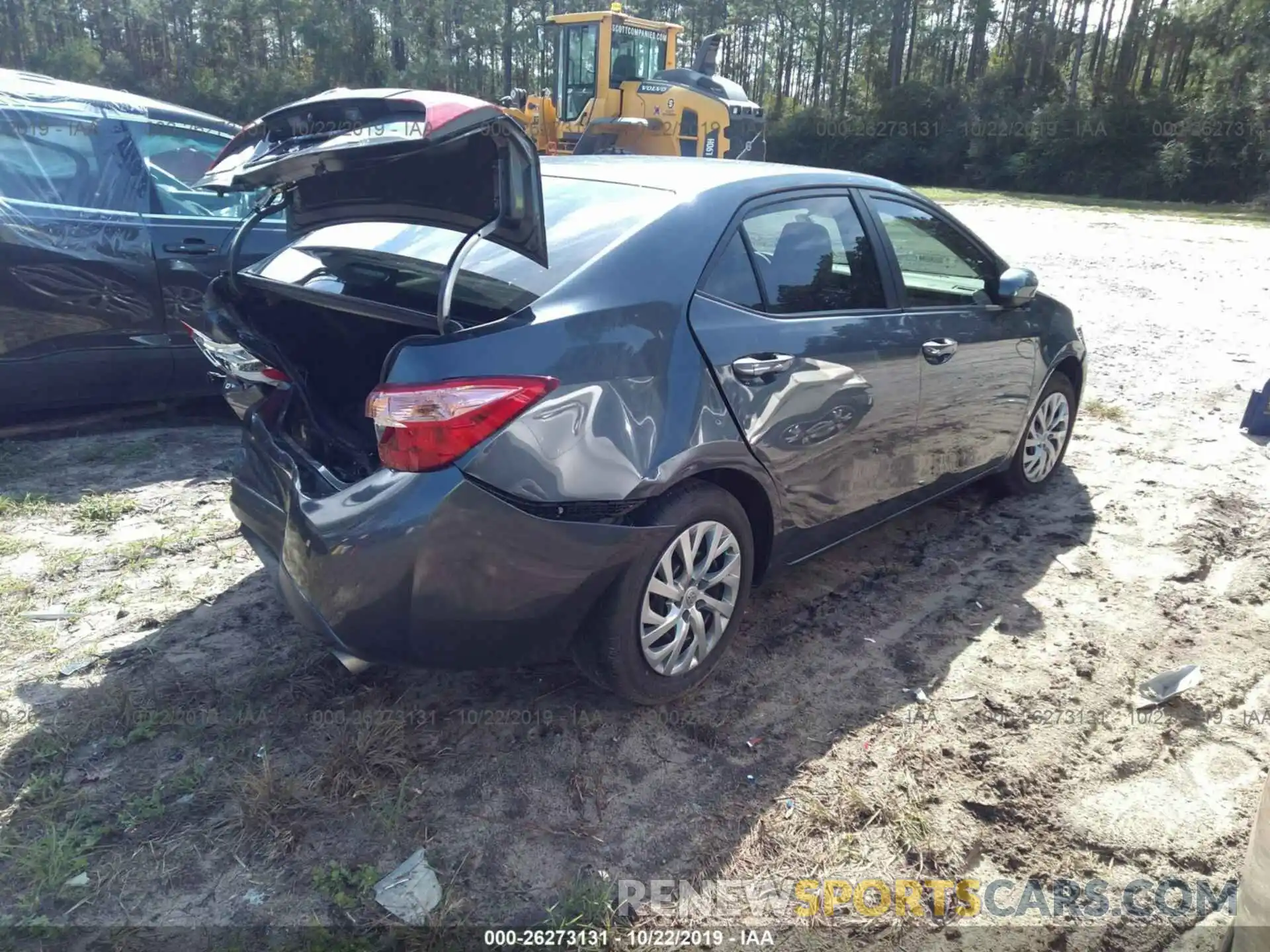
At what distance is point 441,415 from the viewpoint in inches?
94.3

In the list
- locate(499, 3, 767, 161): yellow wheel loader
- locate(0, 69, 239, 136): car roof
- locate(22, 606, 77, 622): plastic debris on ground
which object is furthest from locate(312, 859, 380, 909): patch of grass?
locate(499, 3, 767, 161): yellow wheel loader

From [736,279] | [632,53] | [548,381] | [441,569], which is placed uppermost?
[632,53]

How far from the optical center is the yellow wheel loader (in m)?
15.1

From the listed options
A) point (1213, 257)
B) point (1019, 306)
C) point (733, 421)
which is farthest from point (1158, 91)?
point (733, 421)

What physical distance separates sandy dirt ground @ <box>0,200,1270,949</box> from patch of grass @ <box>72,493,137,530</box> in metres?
0.02

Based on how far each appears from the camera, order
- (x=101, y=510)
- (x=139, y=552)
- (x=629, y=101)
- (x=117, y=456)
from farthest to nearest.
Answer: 1. (x=629, y=101)
2. (x=117, y=456)
3. (x=101, y=510)
4. (x=139, y=552)

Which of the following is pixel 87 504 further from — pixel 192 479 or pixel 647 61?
pixel 647 61

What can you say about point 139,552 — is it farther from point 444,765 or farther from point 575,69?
point 575,69

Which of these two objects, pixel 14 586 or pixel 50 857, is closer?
pixel 50 857

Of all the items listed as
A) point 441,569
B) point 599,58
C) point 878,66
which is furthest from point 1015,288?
point 878,66

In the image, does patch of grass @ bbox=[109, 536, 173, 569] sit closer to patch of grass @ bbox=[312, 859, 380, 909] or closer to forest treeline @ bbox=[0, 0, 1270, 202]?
patch of grass @ bbox=[312, 859, 380, 909]

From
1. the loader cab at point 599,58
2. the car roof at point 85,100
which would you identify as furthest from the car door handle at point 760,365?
the loader cab at point 599,58

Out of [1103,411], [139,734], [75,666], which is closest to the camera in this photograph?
[139,734]

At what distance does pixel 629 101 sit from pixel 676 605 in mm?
14027
